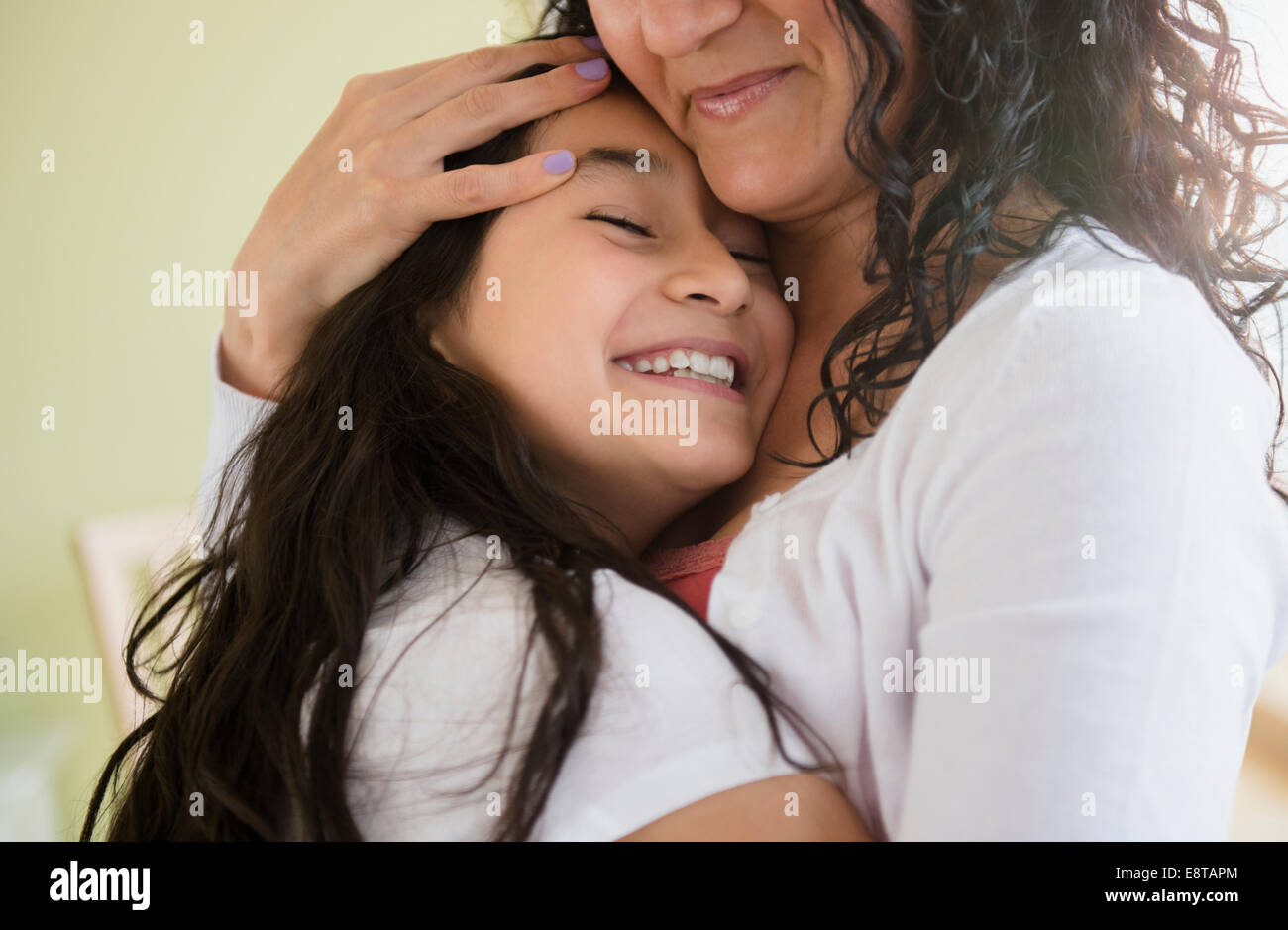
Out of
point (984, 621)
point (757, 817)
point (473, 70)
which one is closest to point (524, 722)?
point (757, 817)

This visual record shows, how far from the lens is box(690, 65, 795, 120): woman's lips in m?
1.01

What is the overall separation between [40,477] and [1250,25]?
2.00 meters

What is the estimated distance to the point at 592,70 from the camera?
44.2 inches

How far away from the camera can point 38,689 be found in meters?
1.96

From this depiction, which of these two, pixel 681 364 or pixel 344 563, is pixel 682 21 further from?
pixel 344 563

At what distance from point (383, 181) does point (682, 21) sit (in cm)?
35

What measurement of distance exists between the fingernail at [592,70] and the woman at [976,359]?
0.06 feet

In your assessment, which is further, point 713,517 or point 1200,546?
point 713,517

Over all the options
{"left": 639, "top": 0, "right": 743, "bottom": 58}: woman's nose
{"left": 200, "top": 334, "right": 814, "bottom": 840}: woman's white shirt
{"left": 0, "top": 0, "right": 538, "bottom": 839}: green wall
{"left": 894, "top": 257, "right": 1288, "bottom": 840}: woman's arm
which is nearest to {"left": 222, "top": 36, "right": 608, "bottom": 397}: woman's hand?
{"left": 639, "top": 0, "right": 743, "bottom": 58}: woman's nose

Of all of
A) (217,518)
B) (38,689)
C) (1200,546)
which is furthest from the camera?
(38,689)

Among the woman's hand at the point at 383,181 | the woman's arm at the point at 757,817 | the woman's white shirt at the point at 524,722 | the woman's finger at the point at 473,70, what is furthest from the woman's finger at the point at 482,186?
the woman's arm at the point at 757,817
